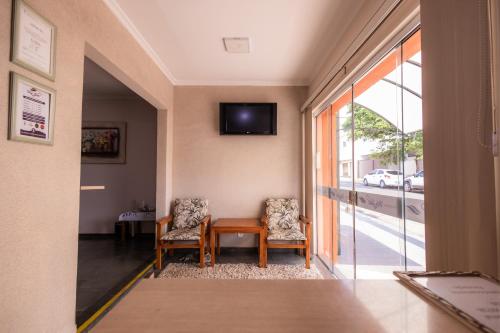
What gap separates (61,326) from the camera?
1595mm

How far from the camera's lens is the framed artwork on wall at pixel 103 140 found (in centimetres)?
444

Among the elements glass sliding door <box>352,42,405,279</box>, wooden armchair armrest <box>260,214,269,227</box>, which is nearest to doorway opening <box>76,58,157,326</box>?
wooden armchair armrest <box>260,214,269,227</box>

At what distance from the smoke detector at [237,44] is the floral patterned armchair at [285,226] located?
7.27 ft

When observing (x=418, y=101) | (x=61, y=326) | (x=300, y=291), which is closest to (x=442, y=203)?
(x=418, y=101)

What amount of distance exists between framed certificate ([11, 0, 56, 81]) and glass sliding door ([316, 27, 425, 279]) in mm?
2381

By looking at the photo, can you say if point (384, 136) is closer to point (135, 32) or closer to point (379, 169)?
point (379, 169)

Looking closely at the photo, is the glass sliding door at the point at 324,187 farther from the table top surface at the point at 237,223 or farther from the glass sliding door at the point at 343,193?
the table top surface at the point at 237,223

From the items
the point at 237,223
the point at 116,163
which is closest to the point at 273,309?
the point at 237,223

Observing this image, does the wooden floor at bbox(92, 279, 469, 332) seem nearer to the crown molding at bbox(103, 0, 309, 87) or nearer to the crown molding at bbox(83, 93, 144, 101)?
the crown molding at bbox(103, 0, 309, 87)

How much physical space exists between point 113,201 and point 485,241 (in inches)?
198

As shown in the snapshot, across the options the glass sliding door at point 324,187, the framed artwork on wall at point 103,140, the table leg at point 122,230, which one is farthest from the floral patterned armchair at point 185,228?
the framed artwork on wall at point 103,140

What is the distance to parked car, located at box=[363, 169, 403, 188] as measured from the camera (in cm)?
174

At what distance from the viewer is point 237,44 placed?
2.74m

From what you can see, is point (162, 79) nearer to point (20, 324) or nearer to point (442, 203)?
point (20, 324)
